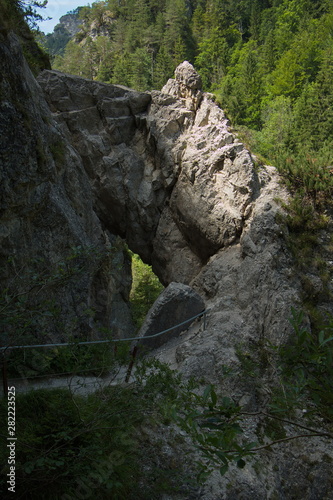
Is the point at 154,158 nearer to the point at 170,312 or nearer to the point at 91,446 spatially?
the point at 170,312

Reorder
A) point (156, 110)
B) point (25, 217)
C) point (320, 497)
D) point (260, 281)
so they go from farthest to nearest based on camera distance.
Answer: point (156, 110) → point (260, 281) → point (25, 217) → point (320, 497)

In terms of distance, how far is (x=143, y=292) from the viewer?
22812mm

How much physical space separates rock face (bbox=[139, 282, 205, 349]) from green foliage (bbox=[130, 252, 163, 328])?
26.1 ft

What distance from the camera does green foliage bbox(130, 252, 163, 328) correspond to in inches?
799

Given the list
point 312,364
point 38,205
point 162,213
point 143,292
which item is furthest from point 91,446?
point 143,292

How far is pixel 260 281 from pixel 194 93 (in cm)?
949

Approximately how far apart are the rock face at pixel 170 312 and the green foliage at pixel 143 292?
26.1 feet

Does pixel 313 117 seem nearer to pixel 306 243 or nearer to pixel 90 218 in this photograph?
pixel 306 243

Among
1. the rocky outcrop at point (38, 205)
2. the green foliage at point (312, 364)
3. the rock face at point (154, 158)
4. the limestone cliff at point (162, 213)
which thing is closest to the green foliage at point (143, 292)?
the limestone cliff at point (162, 213)

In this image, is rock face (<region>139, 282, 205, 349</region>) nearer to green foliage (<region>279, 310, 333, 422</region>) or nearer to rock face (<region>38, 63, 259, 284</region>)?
rock face (<region>38, 63, 259, 284</region>)

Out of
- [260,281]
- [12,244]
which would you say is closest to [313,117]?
[260,281]

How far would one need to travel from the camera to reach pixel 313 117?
Answer: 21.7 meters

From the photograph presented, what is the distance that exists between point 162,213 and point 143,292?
854 centimetres

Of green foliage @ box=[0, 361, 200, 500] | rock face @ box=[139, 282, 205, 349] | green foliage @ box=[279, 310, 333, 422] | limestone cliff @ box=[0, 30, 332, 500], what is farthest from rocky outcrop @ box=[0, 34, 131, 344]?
green foliage @ box=[279, 310, 333, 422]
